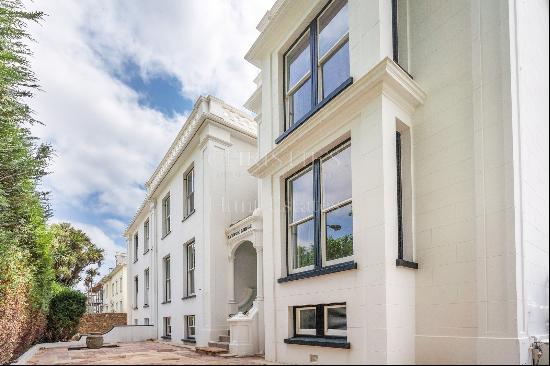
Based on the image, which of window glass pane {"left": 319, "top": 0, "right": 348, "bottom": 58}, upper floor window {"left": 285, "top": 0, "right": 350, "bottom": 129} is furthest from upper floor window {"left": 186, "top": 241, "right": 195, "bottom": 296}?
window glass pane {"left": 319, "top": 0, "right": 348, "bottom": 58}

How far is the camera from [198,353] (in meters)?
10.0

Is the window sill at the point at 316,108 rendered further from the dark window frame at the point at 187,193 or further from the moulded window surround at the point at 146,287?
the moulded window surround at the point at 146,287

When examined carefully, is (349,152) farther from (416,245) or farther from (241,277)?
(241,277)

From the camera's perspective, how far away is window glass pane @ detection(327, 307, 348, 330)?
6551 millimetres

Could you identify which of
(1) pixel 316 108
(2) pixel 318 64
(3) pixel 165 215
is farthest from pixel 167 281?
(2) pixel 318 64

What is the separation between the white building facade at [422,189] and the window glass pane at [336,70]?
0.03 metres

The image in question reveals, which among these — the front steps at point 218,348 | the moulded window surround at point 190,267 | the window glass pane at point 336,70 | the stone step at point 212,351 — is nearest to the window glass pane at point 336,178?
the window glass pane at point 336,70

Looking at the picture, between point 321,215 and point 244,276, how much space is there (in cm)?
569

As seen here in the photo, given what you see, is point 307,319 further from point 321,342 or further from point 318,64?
point 318,64

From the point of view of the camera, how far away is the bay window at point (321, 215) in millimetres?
6906

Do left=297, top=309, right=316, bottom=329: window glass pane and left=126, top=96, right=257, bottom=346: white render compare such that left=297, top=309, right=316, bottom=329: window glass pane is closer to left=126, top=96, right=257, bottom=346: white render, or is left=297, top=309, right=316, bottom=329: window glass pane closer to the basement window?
the basement window

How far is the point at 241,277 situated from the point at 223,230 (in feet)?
4.72

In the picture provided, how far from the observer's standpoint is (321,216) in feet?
24.1

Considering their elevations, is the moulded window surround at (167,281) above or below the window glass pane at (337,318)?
below
